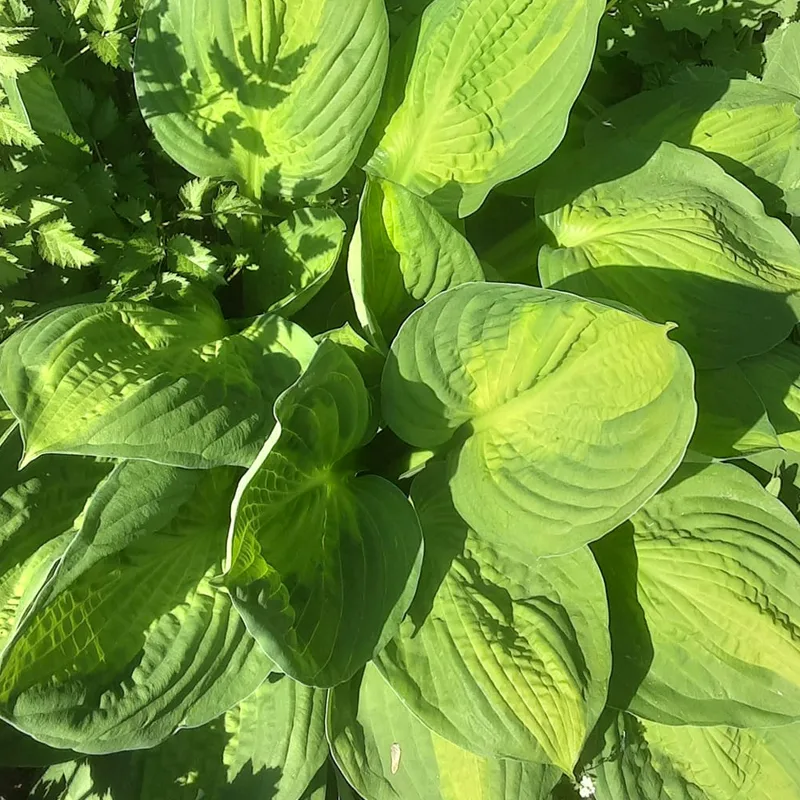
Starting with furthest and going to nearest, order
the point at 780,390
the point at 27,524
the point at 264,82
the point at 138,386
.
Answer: the point at 780,390 < the point at 264,82 < the point at 27,524 < the point at 138,386

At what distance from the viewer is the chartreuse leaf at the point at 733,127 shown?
1122 millimetres

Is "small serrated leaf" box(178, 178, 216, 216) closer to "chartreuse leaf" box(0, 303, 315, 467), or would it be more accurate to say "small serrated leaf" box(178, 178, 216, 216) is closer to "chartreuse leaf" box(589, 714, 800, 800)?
"chartreuse leaf" box(0, 303, 315, 467)

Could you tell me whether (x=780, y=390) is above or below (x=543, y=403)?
below

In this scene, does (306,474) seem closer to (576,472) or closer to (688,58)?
(576,472)

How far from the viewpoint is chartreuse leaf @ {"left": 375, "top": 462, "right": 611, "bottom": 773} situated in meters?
0.83

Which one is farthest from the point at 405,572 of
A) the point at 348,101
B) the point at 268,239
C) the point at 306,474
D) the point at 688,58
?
the point at 688,58

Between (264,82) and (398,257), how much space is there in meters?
0.27

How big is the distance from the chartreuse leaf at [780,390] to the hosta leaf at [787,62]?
443 millimetres

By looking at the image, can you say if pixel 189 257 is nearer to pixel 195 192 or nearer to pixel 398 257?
pixel 195 192

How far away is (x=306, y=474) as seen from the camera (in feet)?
2.79

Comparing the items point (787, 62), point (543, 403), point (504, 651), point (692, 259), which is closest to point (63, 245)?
point (543, 403)

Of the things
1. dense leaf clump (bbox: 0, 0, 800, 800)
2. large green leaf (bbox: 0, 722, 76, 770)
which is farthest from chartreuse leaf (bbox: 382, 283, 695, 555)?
large green leaf (bbox: 0, 722, 76, 770)

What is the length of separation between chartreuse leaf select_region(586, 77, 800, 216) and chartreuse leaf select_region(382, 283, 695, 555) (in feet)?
1.52

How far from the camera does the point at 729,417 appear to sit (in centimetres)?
103
